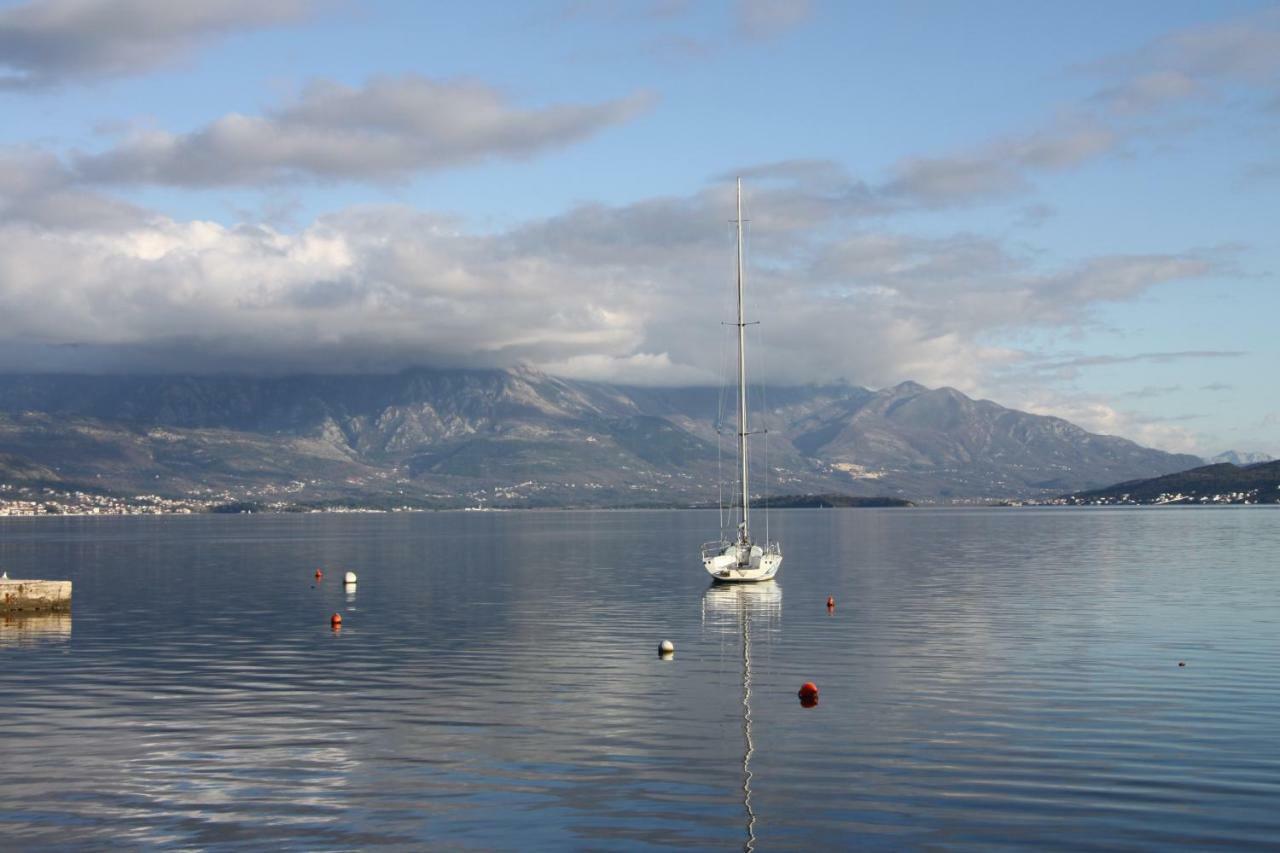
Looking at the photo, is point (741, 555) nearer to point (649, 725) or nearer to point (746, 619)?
point (746, 619)

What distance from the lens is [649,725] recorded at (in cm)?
4588

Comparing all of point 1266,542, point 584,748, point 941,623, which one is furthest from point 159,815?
point 1266,542

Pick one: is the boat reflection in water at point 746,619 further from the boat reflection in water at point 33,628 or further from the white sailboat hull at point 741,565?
the boat reflection in water at point 33,628

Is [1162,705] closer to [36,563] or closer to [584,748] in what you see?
[584,748]

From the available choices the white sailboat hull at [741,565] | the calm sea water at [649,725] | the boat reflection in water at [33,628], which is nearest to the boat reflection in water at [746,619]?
the calm sea water at [649,725]

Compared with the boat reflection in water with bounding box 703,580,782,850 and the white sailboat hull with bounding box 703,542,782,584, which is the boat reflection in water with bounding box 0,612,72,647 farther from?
the white sailboat hull with bounding box 703,542,782,584

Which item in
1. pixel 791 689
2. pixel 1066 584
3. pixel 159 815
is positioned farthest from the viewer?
pixel 1066 584

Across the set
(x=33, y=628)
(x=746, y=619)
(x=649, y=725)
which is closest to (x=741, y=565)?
(x=746, y=619)

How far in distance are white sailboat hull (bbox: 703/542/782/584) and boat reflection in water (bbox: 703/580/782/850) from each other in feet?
2.35

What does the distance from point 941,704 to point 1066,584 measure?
68.3 m

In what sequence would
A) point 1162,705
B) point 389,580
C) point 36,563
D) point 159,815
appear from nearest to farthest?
point 159,815, point 1162,705, point 389,580, point 36,563

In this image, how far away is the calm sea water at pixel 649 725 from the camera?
3238 cm

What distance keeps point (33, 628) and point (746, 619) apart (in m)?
48.1

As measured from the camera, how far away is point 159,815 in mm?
33375
